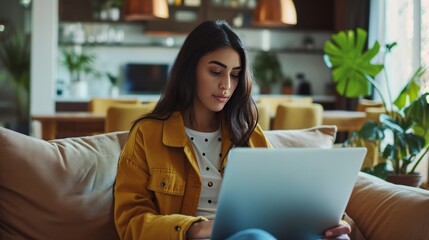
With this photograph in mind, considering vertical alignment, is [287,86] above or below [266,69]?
below

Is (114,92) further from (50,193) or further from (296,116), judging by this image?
(50,193)

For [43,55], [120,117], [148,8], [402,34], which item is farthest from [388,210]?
[43,55]

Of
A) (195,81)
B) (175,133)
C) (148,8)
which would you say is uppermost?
(148,8)

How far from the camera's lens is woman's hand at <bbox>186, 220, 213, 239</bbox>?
1.55 metres

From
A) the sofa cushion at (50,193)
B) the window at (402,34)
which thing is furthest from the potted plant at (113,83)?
the sofa cushion at (50,193)

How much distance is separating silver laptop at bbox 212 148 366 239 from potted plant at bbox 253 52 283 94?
6857mm

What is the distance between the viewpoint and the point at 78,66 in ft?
25.8

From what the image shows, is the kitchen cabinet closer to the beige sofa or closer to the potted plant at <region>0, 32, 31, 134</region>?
the potted plant at <region>0, 32, 31, 134</region>

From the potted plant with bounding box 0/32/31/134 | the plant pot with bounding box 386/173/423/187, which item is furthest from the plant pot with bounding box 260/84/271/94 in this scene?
the plant pot with bounding box 386/173/423/187

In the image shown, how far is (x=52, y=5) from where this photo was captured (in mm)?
6691

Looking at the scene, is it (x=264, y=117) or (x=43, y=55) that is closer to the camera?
(x=264, y=117)

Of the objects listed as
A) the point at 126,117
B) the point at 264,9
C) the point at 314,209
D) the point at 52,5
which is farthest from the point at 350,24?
the point at 314,209

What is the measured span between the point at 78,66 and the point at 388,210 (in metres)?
6.45

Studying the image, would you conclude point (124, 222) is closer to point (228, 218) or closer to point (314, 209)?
point (228, 218)
